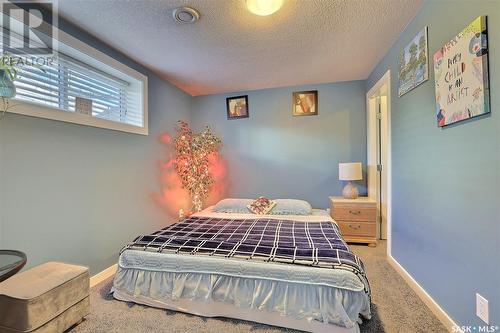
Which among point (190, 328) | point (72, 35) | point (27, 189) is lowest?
point (190, 328)

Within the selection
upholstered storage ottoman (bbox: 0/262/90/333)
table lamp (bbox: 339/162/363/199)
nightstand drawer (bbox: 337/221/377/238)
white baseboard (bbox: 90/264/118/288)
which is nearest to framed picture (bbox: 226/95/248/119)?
table lamp (bbox: 339/162/363/199)

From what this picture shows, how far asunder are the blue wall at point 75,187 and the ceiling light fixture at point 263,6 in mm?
1683

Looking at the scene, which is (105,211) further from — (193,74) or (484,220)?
(484,220)

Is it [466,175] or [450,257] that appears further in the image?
[450,257]

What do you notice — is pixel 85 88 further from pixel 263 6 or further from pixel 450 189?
pixel 450 189

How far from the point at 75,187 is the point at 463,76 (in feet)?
10.4

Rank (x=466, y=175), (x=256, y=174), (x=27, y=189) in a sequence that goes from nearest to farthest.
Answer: (x=466, y=175) < (x=27, y=189) < (x=256, y=174)

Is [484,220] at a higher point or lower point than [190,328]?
higher

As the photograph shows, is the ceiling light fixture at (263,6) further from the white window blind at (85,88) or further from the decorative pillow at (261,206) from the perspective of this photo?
the decorative pillow at (261,206)

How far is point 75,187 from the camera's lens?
6.60ft

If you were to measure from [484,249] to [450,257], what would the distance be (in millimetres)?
347

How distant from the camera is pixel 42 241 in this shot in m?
1.77

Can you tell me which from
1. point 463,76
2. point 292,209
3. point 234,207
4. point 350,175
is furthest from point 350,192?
point 463,76

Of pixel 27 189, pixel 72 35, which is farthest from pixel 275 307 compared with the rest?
pixel 72 35
